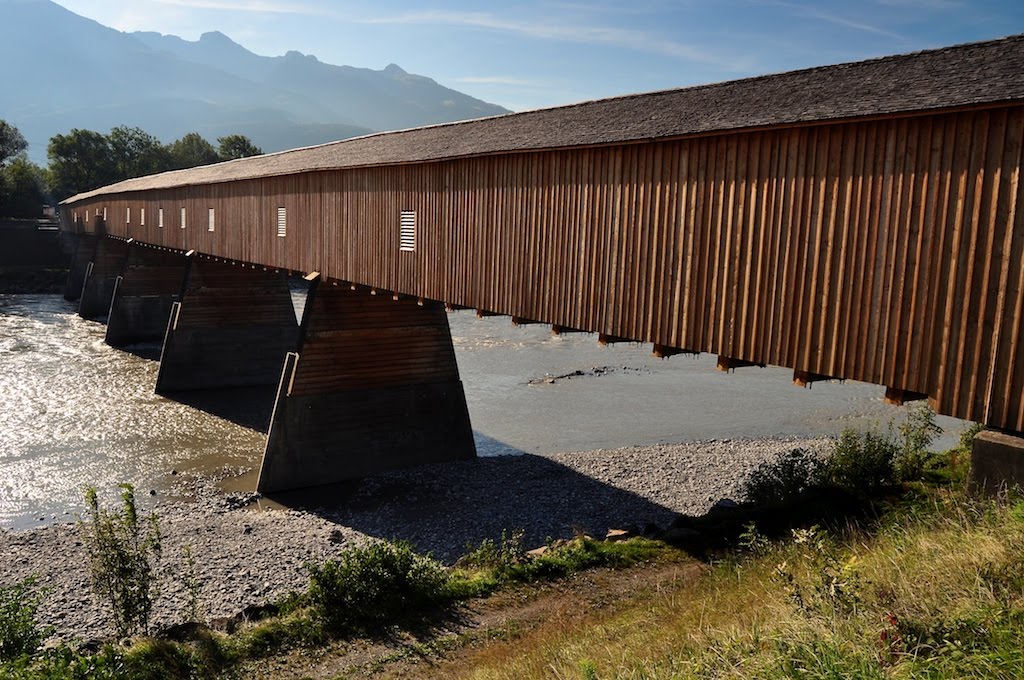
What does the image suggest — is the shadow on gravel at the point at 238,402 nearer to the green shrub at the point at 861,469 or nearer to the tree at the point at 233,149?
the green shrub at the point at 861,469

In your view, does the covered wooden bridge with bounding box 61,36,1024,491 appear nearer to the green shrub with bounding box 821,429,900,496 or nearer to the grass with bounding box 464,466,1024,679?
the grass with bounding box 464,466,1024,679

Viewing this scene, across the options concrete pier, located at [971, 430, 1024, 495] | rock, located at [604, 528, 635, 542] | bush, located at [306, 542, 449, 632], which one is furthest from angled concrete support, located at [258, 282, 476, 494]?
concrete pier, located at [971, 430, 1024, 495]

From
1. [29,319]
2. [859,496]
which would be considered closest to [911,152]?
[859,496]

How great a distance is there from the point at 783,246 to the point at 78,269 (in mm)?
43171

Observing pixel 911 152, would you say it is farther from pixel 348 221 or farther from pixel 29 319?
pixel 29 319

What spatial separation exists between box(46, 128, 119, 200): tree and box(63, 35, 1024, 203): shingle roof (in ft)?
181

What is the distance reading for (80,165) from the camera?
193 feet

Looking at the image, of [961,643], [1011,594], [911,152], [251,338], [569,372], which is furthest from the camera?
[569,372]

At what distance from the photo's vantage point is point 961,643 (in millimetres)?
3803

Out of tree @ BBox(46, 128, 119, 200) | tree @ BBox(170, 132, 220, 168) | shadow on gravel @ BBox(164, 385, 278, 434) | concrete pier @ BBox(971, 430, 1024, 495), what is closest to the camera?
concrete pier @ BBox(971, 430, 1024, 495)

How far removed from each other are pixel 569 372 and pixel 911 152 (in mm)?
21057

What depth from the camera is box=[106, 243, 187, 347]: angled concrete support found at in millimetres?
30469

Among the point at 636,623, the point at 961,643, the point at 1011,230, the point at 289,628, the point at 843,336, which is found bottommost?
the point at 289,628

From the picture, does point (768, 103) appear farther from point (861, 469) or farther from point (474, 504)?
point (474, 504)
